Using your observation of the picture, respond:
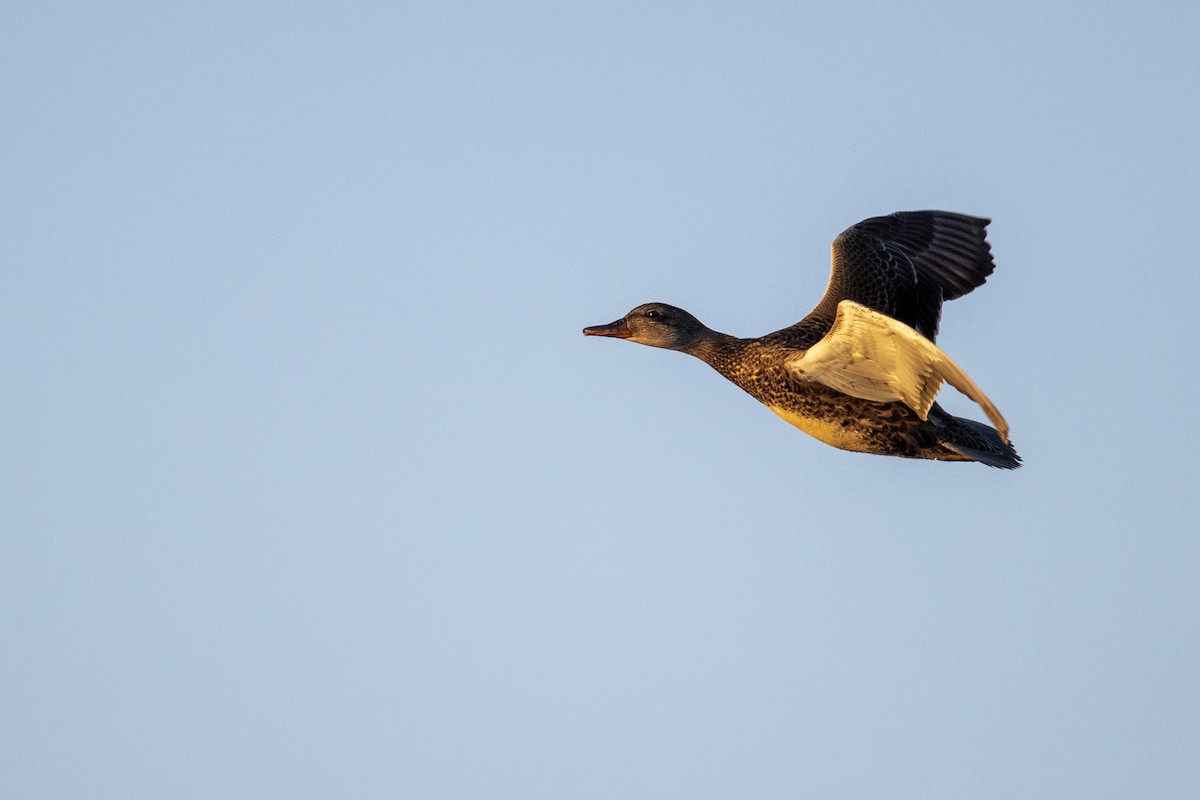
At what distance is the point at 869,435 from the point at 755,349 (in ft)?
4.26

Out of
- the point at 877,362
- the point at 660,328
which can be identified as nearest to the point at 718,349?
the point at 660,328

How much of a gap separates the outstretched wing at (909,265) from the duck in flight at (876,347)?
0.04 ft

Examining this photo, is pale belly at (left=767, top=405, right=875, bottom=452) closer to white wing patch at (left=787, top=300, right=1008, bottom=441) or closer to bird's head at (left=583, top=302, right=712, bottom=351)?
white wing patch at (left=787, top=300, right=1008, bottom=441)

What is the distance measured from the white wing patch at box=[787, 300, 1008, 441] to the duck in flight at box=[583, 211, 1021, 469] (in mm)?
11

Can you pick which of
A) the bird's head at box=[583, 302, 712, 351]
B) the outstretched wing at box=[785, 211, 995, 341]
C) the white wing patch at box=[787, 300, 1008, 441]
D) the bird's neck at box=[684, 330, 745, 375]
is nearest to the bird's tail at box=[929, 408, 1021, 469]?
the white wing patch at box=[787, 300, 1008, 441]

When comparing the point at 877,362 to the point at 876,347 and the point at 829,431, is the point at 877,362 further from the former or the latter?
the point at 829,431

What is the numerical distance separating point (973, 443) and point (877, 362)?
58.1 inches

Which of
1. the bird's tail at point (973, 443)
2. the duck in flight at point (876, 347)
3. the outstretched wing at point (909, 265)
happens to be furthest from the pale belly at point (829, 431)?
the outstretched wing at point (909, 265)

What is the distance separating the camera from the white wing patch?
11953 mm

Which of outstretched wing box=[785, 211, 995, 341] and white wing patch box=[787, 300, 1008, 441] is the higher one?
outstretched wing box=[785, 211, 995, 341]

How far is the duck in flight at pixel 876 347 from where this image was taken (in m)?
12.5

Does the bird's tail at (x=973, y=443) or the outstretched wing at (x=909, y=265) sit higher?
the outstretched wing at (x=909, y=265)

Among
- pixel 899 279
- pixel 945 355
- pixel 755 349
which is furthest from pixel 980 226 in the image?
pixel 945 355

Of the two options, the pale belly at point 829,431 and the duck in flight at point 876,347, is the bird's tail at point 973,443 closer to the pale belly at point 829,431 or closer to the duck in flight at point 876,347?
the duck in flight at point 876,347
